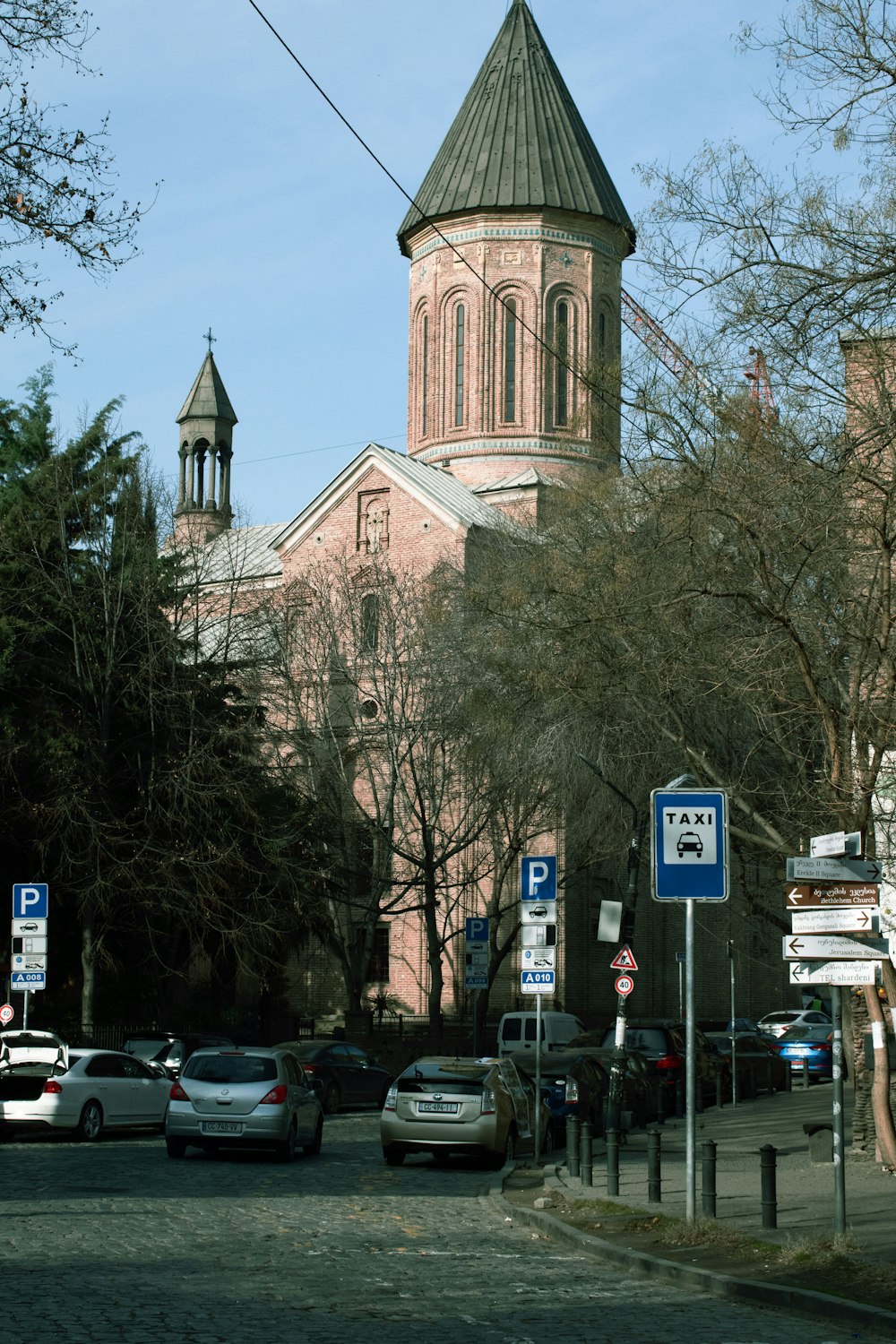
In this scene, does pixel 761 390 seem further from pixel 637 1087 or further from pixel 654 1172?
pixel 637 1087

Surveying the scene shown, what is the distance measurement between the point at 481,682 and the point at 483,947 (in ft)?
16.9

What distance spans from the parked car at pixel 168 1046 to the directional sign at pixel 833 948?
17.5m

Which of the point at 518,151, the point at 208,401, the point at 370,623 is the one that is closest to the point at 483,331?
the point at 518,151

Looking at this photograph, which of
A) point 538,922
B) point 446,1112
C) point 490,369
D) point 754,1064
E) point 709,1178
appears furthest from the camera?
point 490,369

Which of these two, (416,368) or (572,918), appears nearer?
(572,918)

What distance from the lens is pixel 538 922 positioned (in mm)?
18688

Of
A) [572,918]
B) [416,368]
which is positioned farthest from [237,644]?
[416,368]

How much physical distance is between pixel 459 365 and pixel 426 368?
158 centimetres

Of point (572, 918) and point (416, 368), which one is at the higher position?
point (416, 368)

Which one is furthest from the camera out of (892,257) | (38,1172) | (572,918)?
(572,918)

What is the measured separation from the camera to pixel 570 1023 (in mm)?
35969

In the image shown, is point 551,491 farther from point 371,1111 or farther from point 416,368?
point 416,368

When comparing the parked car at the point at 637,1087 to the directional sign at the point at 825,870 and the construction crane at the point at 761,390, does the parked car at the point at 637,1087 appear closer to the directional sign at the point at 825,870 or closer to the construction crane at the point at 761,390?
the construction crane at the point at 761,390

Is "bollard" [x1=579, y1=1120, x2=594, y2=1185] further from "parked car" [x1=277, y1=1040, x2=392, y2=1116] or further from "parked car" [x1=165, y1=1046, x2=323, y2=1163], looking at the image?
"parked car" [x1=277, y1=1040, x2=392, y2=1116]
